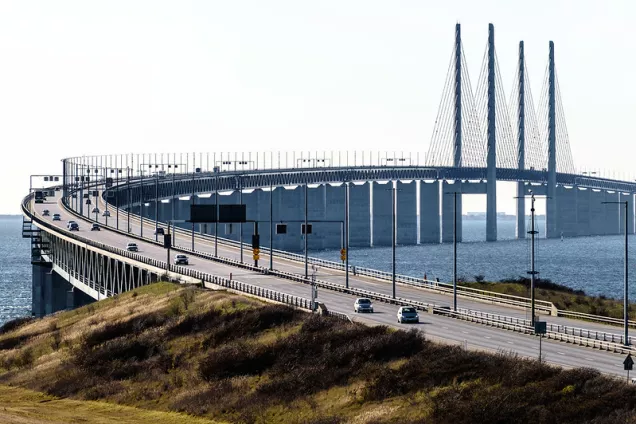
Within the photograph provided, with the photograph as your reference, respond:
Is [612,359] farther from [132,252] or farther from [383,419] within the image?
[132,252]

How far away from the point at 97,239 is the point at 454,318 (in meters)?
71.3

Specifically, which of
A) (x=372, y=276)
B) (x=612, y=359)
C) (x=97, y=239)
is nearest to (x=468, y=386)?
(x=612, y=359)

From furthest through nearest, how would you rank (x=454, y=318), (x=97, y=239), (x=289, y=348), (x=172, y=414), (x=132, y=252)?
(x=97, y=239)
(x=132, y=252)
(x=454, y=318)
(x=289, y=348)
(x=172, y=414)

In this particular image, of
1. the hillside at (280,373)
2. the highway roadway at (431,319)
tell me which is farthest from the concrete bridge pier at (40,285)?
the hillside at (280,373)

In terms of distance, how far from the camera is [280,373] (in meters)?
55.9

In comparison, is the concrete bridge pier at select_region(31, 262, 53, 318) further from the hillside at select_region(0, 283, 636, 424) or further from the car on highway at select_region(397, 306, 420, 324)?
the car on highway at select_region(397, 306, 420, 324)

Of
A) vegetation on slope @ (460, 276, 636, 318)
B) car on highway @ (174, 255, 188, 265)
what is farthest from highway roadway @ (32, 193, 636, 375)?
vegetation on slope @ (460, 276, 636, 318)

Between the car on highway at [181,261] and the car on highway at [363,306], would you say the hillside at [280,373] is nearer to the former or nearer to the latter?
the car on highway at [363,306]

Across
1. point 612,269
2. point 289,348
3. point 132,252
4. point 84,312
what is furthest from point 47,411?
point 612,269

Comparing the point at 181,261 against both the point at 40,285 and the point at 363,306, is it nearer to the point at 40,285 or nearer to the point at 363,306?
the point at 40,285

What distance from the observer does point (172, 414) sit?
53219 mm

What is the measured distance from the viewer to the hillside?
147ft

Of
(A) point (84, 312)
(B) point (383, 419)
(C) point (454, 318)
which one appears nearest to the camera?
(B) point (383, 419)

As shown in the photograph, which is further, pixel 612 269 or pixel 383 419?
pixel 612 269
